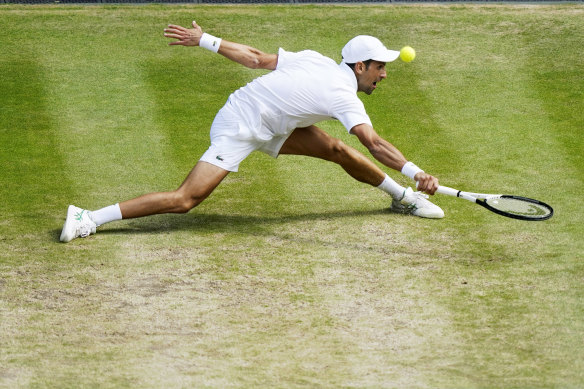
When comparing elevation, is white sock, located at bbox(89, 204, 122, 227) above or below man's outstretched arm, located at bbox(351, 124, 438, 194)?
below

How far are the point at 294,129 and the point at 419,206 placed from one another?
1218mm

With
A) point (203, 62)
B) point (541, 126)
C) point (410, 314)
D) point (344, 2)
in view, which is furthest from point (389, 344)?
point (344, 2)

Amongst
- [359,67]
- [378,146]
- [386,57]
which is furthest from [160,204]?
[386,57]

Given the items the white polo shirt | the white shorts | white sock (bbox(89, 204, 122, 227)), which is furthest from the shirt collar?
white sock (bbox(89, 204, 122, 227))

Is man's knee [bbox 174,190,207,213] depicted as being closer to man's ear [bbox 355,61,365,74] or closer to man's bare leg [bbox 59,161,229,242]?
man's bare leg [bbox 59,161,229,242]

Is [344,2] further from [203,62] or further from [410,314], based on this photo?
[410,314]

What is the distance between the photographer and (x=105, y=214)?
7.87m

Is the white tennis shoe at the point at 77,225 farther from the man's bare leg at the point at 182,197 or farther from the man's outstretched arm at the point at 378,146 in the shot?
the man's outstretched arm at the point at 378,146

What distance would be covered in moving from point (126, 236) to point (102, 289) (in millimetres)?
1138

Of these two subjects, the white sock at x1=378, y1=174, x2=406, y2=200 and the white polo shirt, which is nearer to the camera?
the white polo shirt

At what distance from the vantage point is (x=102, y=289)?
22.3 feet

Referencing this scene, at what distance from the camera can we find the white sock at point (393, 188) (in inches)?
328

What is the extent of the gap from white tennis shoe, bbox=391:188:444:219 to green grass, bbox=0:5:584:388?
110 millimetres

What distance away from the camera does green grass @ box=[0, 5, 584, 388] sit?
5789 mm
